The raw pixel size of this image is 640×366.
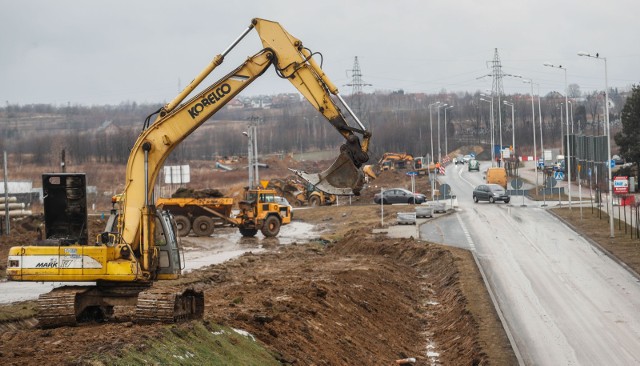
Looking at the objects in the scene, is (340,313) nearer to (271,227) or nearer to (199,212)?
(271,227)

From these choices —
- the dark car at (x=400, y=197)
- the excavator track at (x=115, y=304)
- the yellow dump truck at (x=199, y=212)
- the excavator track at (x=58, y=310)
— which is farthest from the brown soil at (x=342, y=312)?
the dark car at (x=400, y=197)

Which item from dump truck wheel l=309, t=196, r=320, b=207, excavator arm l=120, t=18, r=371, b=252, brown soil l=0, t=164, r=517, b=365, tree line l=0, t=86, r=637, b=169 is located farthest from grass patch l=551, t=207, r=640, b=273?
tree line l=0, t=86, r=637, b=169

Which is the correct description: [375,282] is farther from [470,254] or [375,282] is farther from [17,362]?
[17,362]

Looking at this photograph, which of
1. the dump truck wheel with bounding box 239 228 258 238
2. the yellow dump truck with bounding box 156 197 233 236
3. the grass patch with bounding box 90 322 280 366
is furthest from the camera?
the dump truck wheel with bounding box 239 228 258 238

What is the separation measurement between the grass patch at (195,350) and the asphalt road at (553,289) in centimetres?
732

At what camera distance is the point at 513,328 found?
90.3 feet

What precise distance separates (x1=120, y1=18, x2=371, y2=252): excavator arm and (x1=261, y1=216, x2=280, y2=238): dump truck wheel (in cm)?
3674

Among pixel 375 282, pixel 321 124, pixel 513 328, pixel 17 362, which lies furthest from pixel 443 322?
pixel 321 124

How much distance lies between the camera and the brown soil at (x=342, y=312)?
1933cm

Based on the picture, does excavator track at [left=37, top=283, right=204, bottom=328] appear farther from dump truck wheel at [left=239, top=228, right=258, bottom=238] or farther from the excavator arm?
dump truck wheel at [left=239, top=228, right=258, bottom=238]

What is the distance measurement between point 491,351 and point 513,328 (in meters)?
3.79

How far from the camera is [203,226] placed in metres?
60.7

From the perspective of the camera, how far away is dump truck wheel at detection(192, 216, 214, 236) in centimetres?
6059

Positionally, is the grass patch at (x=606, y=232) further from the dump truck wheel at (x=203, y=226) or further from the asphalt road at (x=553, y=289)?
the dump truck wheel at (x=203, y=226)
